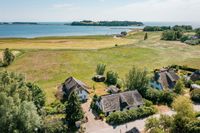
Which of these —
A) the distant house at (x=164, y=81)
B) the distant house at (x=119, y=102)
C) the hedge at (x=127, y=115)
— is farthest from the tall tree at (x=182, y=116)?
the distant house at (x=164, y=81)

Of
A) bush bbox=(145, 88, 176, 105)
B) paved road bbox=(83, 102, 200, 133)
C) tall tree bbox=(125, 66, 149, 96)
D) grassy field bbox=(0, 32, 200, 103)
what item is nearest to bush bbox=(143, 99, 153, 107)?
bush bbox=(145, 88, 176, 105)

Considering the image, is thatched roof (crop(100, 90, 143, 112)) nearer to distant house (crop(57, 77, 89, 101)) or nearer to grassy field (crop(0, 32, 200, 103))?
distant house (crop(57, 77, 89, 101))

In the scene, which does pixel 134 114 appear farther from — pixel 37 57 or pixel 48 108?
pixel 37 57

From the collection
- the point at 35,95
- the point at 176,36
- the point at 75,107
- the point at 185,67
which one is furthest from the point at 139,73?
the point at 176,36

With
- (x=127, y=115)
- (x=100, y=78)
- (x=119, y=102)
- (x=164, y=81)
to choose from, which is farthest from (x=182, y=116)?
(x=100, y=78)

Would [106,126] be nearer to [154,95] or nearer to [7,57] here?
[154,95]
